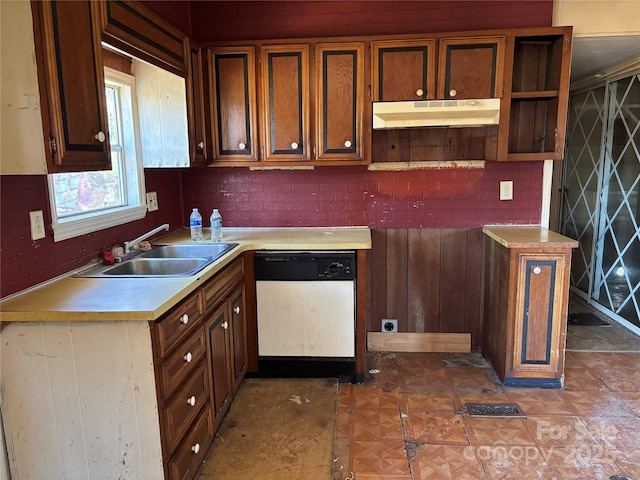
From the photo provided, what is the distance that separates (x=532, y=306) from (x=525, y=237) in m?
0.43

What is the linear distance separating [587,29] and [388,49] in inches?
51.3

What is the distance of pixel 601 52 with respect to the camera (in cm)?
333

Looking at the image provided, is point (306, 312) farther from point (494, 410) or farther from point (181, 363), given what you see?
point (494, 410)

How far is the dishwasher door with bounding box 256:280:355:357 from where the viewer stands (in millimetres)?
2854

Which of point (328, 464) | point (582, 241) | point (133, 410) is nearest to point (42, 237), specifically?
point (133, 410)

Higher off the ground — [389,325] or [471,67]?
[471,67]

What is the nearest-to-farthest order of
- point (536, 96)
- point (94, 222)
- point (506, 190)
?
1. point (94, 222)
2. point (536, 96)
3. point (506, 190)

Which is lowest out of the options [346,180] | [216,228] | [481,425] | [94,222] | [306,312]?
[481,425]

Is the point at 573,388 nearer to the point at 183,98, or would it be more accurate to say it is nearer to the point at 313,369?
the point at 313,369

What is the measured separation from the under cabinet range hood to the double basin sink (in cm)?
124

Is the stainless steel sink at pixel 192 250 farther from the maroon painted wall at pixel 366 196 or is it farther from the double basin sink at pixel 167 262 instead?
the maroon painted wall at pixel 366 196

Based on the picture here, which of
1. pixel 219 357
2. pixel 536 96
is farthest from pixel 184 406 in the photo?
pixel 536 96

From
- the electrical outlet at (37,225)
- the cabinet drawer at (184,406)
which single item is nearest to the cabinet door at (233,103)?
the electrical outlet at (37,225)

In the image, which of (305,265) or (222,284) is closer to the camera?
(222,284)
